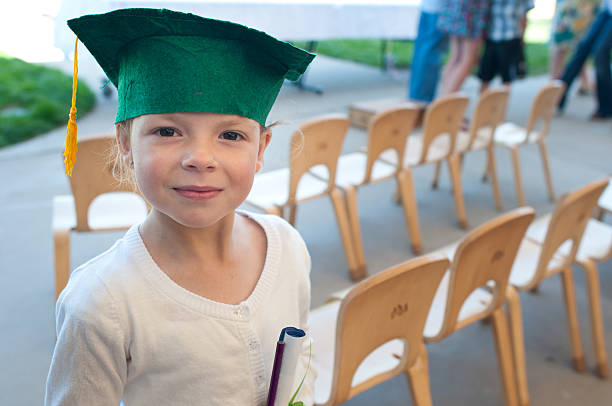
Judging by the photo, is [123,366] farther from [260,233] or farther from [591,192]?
[591,192]

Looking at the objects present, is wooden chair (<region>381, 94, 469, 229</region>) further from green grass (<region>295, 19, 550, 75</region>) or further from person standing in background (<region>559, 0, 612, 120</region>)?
green grass (<region>295, 19, 550, 75</region>)

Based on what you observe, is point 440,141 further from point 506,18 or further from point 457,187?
point 506,18

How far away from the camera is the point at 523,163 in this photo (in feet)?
14.8

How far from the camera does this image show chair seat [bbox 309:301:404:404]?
1514 millimetres

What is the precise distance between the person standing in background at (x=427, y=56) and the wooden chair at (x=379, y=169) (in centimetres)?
198

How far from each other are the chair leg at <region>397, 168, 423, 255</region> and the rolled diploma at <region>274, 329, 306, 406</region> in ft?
7.30

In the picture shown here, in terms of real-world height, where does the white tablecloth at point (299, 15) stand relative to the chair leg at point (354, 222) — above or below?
above

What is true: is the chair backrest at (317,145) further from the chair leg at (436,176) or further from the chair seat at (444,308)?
the chair leg at (436,176)

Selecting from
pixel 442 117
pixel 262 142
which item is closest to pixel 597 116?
pixel 442 117

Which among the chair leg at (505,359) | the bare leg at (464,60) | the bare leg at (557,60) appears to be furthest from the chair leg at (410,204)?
the bare leg at (557,60)

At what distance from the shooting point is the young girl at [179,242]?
809 mm

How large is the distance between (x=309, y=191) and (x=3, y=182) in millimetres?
2131

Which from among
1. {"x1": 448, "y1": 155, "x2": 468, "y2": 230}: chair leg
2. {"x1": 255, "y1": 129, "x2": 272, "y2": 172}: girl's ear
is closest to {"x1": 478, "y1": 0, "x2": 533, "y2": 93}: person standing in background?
{"x1": 448, "y1": 155, "x2": 468, "y2": 230}: chair leg

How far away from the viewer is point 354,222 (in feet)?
9.34
